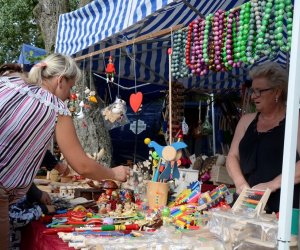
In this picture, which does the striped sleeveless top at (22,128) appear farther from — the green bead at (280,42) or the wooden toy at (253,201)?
the green bead at (280,42)

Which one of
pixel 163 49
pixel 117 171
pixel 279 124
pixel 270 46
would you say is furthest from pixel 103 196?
pixel 163 49

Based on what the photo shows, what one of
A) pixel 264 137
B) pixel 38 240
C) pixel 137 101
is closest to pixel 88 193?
pixel 137 101

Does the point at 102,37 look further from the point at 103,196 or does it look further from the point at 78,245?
the point at 78,245

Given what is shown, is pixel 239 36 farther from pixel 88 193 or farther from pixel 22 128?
pixel 88 193

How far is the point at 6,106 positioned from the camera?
1.95 metres

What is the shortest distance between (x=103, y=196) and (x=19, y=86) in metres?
1.17

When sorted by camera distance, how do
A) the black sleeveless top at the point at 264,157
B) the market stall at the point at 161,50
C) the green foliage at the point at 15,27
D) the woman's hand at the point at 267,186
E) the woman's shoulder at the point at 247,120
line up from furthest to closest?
the green foliage at the point at 15,27 → the woman's shoulder at the point at 247,120 → the black sleeveless top at the point at 264,157 → the woman's hand at the point at 267,186 → the market stall at the point at 161,50

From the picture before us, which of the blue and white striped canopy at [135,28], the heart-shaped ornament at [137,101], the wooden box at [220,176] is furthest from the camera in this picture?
the wooden box at [220,176]

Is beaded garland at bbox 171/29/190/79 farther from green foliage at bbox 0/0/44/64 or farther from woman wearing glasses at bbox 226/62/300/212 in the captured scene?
green foliage at bbox 0/0/44/64

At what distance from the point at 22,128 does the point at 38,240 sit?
675 mm

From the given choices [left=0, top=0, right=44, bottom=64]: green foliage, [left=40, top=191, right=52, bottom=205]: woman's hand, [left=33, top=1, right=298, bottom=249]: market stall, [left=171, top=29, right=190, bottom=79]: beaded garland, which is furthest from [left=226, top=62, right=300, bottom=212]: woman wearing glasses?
[left=0, top=0, right=44, bottom=64]: green foliage

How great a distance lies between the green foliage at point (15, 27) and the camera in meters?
14.4

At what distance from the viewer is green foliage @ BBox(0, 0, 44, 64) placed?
47.2 feet

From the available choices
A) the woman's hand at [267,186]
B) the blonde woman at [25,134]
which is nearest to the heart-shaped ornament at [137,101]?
the blonde woman at [25,134]
